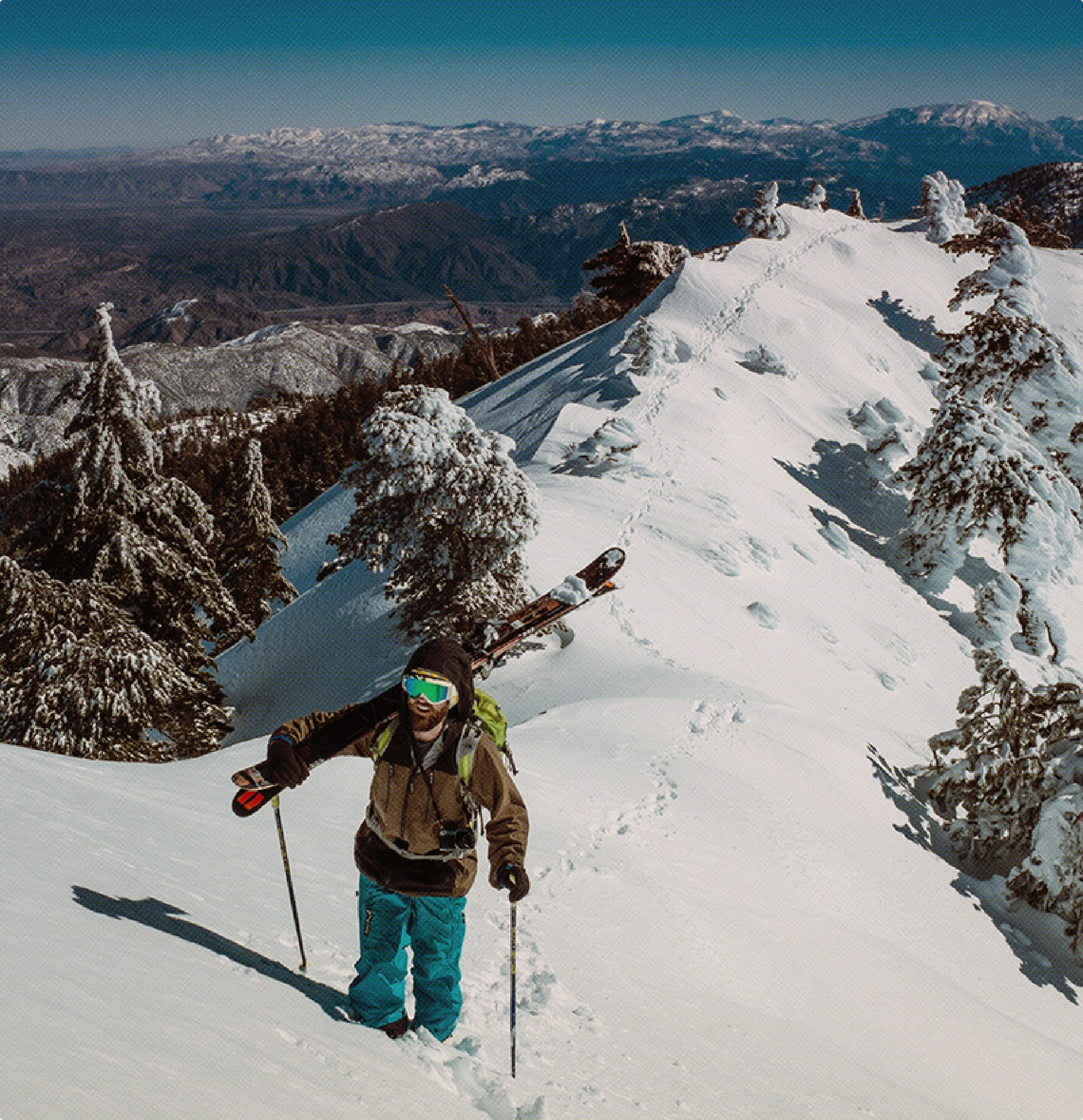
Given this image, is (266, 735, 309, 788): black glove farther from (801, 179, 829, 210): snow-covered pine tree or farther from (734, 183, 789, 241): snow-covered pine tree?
(801, 179, 829, 210): snow-covered pine tree

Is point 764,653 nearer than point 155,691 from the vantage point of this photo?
No

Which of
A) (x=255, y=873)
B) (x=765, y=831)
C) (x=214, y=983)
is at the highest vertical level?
(x=214, y=983)

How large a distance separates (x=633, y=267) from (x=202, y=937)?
151ft

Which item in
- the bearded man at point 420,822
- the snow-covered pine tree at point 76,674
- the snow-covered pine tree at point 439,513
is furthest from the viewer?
the snow-covered pine tree at point 439,513

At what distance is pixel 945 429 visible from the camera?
23.6 meters

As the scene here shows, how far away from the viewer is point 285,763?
177 inches

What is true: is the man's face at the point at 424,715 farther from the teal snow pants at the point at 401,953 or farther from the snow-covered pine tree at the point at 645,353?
the snow-covered pine tree at the point at 645,353

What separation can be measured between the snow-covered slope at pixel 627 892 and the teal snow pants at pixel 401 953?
0.21m

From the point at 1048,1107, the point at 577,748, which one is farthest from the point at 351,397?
the point at 1048,1107

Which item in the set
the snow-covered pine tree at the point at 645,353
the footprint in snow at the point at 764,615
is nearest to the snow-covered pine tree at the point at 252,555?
the snow-covered pine tree at the point at 645,353

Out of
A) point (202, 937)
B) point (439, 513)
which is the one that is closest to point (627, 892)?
point (202, 937)

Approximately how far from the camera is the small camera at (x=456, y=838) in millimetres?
4438

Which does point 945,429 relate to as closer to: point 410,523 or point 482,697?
point 410,523

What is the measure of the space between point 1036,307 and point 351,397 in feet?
192
